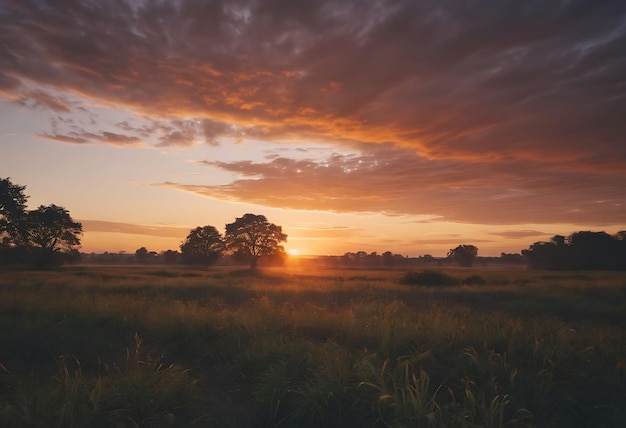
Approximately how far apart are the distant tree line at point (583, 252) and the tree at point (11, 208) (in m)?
84.6

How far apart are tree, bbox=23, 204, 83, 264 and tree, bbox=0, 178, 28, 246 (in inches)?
582

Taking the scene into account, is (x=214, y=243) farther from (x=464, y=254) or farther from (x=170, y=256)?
(x=464, y=254)

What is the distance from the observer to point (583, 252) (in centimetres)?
7650

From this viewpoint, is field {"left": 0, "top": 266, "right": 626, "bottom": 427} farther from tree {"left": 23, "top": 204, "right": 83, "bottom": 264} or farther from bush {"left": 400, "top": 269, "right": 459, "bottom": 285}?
tree {"left": 23, "top": 204, "right": 83, "bottom": 264}

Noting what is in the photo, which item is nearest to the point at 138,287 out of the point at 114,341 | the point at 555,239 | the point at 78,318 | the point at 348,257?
the point at 78,318

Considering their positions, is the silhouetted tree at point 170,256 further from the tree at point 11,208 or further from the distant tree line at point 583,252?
the distant tree line at point 583,252

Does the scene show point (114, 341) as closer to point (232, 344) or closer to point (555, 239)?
point (232, 344)

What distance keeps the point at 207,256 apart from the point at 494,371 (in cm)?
7997

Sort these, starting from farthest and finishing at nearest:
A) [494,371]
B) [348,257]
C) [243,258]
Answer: [348,257]
[243,258]
[494,371]

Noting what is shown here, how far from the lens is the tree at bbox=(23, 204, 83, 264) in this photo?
57000 millimetres

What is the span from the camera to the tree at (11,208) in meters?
40.7

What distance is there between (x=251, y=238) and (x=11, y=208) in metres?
38.1

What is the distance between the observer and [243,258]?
7456 centimetres

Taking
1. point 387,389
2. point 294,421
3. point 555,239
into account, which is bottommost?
point 294,421
